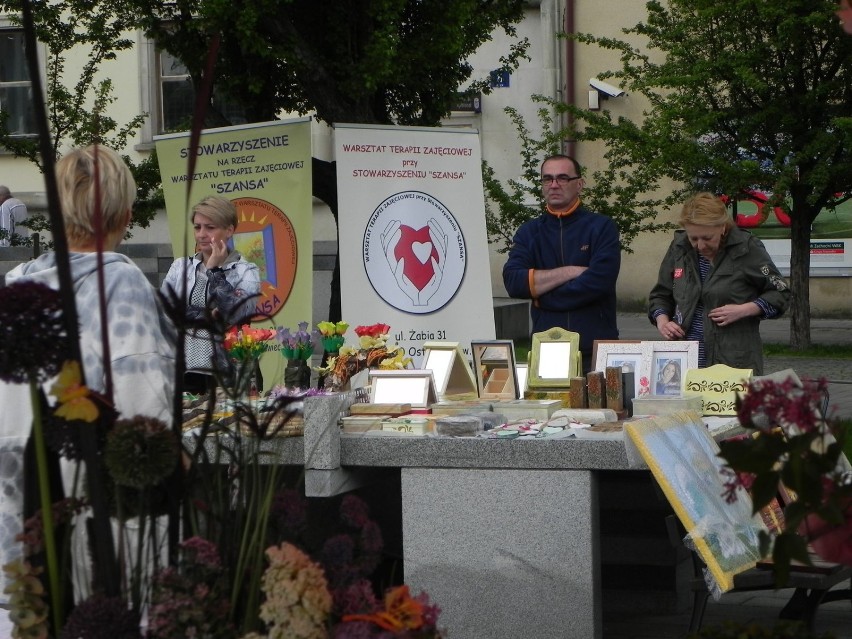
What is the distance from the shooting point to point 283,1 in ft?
30.0

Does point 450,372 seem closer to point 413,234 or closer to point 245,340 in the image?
point 245,340

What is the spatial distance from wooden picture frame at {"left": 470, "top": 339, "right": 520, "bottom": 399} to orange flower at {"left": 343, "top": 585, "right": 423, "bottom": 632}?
2.91 metres

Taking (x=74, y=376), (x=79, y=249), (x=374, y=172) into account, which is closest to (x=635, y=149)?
(x=374, y=172)

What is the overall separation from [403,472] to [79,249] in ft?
5.42

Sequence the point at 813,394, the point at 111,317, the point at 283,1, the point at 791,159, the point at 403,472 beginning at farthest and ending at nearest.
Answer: the point at 791,159 → the point at 283,1 → the point at 403,472 → the point at 111,317 → the point at 813,394

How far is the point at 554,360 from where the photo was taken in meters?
4.93

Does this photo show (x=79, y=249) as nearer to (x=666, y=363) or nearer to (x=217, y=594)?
(x=217, y=594)

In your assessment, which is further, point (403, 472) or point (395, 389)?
point (395, 389)

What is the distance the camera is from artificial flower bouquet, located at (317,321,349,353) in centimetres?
510

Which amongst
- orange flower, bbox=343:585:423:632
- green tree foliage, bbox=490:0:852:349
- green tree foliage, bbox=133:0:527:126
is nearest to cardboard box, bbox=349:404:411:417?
orange flower, bbox=343:585:423:632

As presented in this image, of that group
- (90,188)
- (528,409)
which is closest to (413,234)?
(528,409)

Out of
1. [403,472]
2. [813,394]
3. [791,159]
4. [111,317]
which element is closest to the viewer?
[813,394]

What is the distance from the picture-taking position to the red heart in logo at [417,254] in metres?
7.59

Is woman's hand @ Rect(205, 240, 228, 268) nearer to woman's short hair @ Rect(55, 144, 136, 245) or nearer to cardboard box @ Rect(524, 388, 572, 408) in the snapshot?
cardboard box @ Rect(524, 388, 572, 408)
